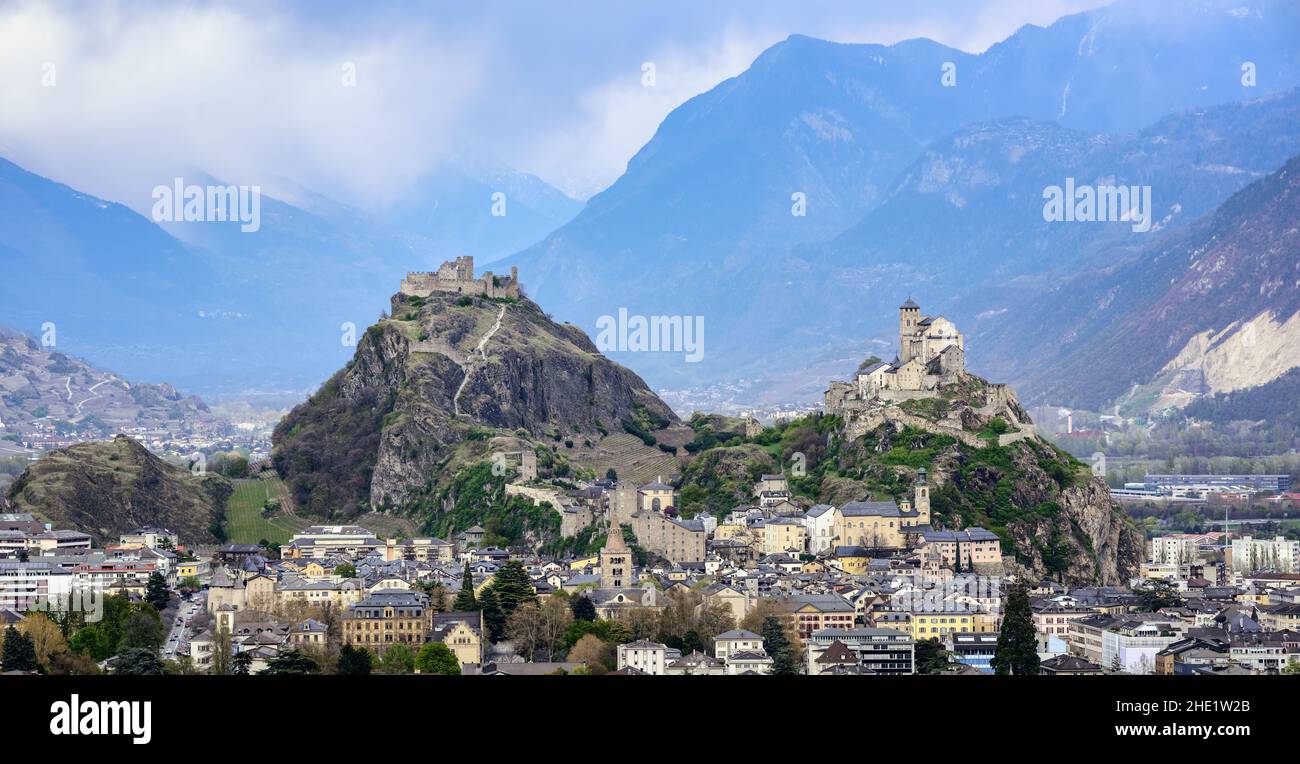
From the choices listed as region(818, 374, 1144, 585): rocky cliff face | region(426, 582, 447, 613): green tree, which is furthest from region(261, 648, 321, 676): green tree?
region(818, 374, 1144, 585): rocky cliff face

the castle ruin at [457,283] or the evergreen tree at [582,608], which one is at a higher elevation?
the castle ruin at [457,283]

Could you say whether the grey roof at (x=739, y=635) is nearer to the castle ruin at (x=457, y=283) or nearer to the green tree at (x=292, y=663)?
the green tree at (x=292, y=663)

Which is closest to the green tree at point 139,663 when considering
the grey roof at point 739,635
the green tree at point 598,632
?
the green tree at point 598,632

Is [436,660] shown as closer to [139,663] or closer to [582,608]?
[139,663]

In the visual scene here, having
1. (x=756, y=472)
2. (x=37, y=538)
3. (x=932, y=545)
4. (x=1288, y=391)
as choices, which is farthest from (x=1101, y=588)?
(x=1288, y=391)

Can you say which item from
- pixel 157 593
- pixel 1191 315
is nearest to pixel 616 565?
pixel 157 593
